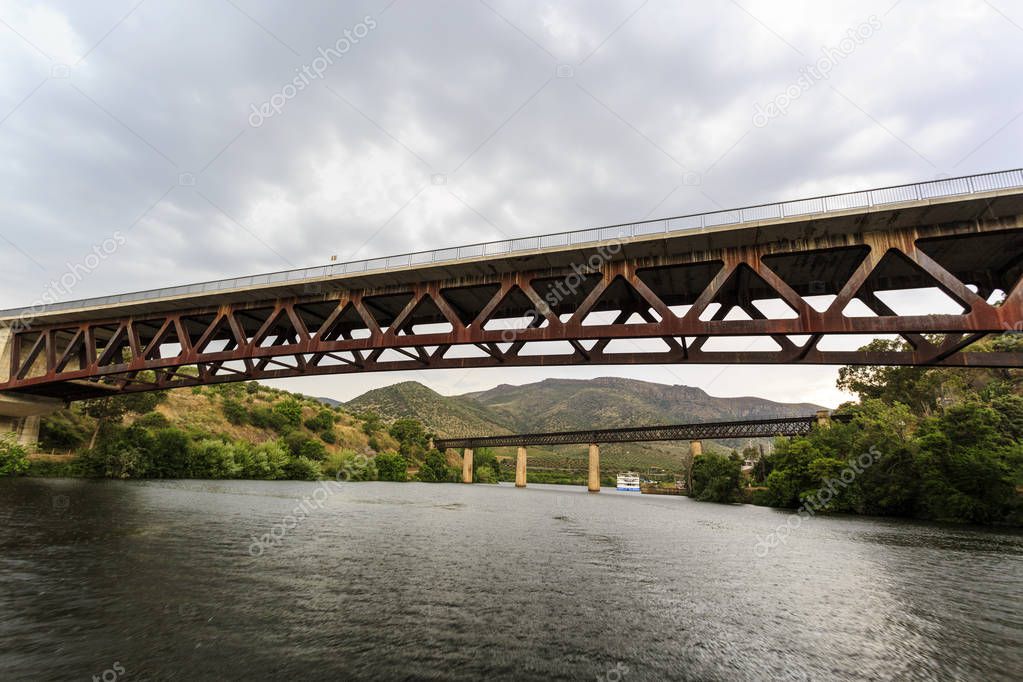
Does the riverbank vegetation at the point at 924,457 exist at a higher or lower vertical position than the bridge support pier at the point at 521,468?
higher

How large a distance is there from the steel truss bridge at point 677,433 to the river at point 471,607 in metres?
59.9

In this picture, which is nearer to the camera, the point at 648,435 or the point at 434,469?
the point at 648,435

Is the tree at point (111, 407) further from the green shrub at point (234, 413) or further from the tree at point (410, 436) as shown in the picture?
the tree at point (410, 436)

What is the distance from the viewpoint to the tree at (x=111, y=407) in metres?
51.3

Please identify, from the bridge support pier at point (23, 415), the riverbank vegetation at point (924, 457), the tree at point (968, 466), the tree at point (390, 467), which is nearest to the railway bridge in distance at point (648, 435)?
the riverbank vegetation at point (924, 457)

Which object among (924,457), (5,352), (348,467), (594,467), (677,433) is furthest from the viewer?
(594,467)

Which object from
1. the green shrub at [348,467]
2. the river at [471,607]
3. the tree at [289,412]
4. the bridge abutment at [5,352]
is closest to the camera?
the river at [471,607]

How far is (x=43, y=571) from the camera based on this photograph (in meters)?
10.8

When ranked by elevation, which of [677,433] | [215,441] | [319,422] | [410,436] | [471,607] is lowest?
[410,436]

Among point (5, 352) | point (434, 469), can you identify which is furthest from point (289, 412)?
point (5, 352)

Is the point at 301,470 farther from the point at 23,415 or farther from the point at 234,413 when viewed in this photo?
the point at 23,415

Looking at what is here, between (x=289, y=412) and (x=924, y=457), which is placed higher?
(x=924, y=457)

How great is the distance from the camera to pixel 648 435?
94000mm

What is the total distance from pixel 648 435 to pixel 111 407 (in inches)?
3305
